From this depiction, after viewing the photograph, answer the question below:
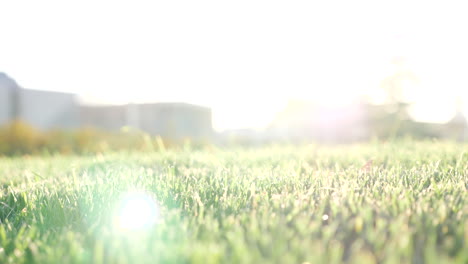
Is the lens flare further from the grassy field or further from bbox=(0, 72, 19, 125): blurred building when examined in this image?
bbox=(0, 72, 19, 125): blurred building

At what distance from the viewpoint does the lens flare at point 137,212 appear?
1607 millimetres

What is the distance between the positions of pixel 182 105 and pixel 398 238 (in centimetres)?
2189

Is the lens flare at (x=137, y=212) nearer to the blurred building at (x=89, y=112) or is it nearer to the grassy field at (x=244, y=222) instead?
the grassy field at (x=244, y=222)

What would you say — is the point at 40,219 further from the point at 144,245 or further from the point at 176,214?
the point at 144,245

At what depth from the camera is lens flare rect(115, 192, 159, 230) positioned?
1607 millimetres

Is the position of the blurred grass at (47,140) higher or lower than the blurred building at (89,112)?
lower

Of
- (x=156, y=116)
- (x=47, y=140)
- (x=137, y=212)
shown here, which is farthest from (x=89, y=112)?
(x=137, y=212)

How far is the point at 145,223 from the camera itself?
1.61 m

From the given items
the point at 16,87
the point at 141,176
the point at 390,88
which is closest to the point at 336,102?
the point at 390,88

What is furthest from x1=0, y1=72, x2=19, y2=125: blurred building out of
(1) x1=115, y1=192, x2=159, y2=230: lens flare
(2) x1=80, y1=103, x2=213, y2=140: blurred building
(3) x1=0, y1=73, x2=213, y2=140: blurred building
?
(1) x1=115, y1=192, x2=159, y2=230: lens flare

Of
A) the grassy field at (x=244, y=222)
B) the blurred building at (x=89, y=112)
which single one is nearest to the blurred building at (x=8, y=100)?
the blurred building at (x=89, y=112)

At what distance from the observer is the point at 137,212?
1.83 meters

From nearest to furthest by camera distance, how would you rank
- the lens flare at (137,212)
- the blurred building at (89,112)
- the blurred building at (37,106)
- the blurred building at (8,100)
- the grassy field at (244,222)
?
the grassy field at (244,222)
the lens flare at (137,212)
the blurred building at (8,100)
the blurred building at (37,106)
the blurred building at (89,112)

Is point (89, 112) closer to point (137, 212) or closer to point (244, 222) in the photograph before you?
point (137, 212)
